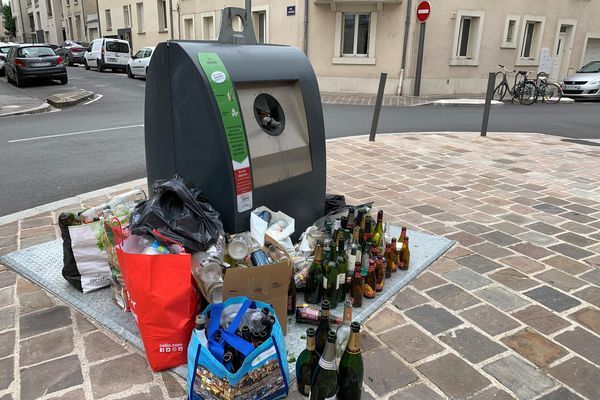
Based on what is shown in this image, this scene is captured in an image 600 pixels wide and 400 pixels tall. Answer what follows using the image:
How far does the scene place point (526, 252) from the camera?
3.92m

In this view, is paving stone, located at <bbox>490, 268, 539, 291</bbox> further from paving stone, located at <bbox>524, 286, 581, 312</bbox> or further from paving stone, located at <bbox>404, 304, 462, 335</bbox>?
paving stone, located at <bbox>404, 304, 462, 335</bbox>

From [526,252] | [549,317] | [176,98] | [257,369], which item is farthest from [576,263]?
[176,98]

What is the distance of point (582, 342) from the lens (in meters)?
2.74

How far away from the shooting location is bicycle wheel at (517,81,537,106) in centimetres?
1591

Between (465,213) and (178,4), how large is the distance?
913 inches

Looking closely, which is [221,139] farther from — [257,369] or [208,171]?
[257,369]

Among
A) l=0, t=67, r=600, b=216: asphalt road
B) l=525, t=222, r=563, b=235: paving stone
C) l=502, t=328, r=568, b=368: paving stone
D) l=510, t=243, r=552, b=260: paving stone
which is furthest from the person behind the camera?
l=0, t=67, r=600, b=216: asphalt road

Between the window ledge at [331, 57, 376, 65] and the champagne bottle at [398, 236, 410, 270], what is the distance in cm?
1491

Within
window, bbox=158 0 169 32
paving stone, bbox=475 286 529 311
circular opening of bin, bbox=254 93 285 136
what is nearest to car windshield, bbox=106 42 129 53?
window, bbox=158 0 169 32

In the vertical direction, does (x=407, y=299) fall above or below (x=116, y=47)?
below

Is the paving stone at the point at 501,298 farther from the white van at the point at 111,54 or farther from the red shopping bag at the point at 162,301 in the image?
the white van at the point at 111,54

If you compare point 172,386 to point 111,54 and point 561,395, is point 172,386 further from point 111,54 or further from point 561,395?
point 111,54

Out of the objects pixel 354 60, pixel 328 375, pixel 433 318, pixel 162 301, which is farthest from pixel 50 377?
pixel 354 60

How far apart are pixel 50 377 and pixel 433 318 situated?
2.16 meters
